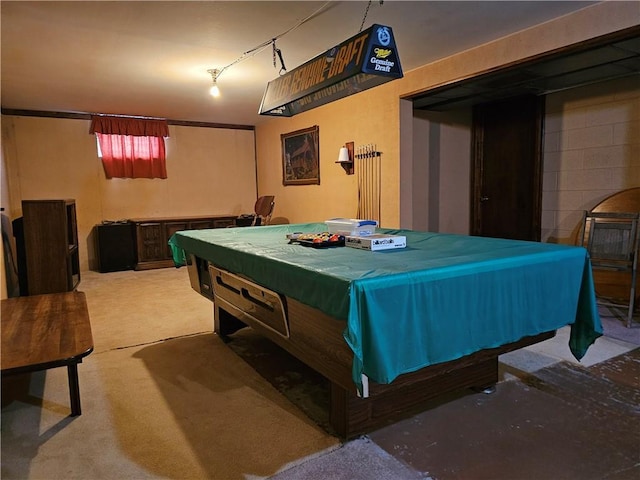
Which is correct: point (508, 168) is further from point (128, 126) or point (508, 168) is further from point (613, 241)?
point (128, 126)

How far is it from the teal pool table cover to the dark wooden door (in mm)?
3053

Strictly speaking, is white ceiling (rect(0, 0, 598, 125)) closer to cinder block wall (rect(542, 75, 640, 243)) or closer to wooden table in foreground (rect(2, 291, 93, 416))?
cinder block wall (rect(542, 75, 640, 243))

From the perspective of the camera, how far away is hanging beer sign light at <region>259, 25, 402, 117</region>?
220cm

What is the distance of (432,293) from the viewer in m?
1.53

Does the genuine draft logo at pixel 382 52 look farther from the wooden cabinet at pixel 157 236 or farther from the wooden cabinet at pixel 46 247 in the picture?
the wooden cabinet at pixel 157 236

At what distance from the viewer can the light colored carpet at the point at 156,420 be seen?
5.58 ft

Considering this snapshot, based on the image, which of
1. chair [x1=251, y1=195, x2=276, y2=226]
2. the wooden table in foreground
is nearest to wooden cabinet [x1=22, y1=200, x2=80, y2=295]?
the wooden table in foreground

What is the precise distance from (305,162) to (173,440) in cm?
474

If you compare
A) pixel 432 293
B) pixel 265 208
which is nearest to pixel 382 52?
pixel 432 293

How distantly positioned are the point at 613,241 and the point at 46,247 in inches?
212

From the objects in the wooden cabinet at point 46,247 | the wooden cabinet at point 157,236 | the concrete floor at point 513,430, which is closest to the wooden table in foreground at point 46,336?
the concrete floor at point 513,430

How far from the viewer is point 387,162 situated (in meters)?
4.57

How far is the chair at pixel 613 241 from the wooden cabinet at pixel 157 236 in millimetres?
5102

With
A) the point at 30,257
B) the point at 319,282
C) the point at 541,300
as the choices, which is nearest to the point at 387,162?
the point at 541,300
